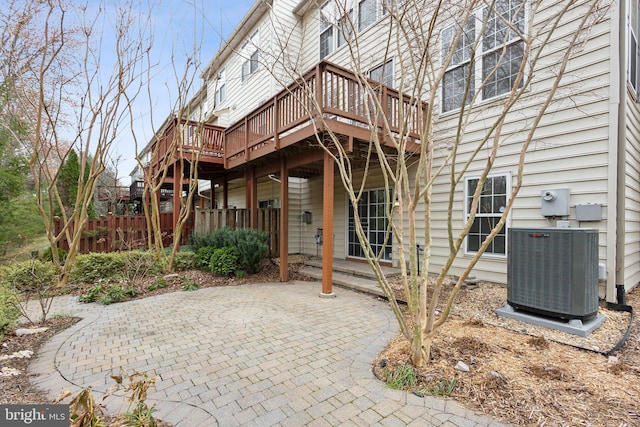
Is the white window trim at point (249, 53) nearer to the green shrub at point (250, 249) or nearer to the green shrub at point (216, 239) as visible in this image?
the green shrub at point (216, 239)

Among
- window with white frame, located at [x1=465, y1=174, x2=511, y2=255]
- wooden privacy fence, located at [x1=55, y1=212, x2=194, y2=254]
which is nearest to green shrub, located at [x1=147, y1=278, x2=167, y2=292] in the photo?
wooden privacy fence, located at [x1=55, y1=212, x2=194, y2=254]

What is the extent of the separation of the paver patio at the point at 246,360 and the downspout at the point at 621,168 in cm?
315

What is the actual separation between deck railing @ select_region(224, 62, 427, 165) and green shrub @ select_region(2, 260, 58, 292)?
4447 millimetres

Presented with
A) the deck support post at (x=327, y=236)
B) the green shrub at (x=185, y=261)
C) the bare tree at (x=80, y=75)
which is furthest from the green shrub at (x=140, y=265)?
the deck support post at (x=327, y=236)

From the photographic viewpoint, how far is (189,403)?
6.98ft

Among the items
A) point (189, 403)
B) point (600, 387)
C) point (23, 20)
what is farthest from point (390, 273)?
point (23, 20)

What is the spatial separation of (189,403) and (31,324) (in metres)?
3.06

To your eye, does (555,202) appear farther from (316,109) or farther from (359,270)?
(316,109)

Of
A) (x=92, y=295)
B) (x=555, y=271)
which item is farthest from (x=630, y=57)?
(x=92, y=295)

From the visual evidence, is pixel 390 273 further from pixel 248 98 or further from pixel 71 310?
pixel 248 98

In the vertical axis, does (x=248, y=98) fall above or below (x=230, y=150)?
above

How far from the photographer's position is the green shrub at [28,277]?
5184mm

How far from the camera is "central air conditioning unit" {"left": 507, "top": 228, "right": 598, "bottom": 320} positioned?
125 inches

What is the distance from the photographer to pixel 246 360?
9.14 feet
